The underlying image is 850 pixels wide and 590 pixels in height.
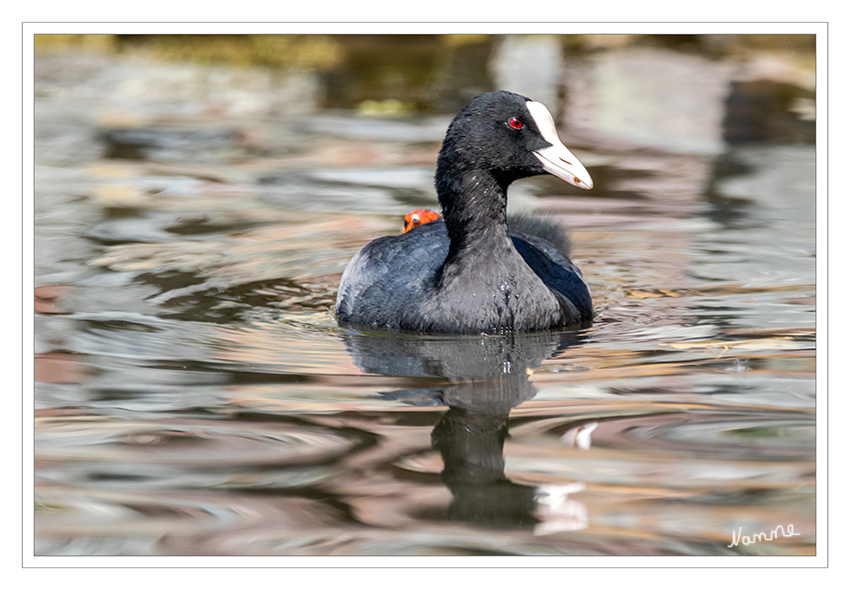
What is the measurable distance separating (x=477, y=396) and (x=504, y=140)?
162 cm

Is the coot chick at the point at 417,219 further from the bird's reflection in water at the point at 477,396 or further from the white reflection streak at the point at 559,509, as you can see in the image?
the white reflection streak at the point at 559,509

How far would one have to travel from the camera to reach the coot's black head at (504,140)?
5.67 m

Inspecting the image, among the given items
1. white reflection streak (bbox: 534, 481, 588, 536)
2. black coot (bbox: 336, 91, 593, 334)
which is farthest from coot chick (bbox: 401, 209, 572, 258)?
white reflection streak (bbox: 534, 481, 588, 536)

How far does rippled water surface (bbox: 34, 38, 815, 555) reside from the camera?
3584 mm

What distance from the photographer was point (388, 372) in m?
5.05

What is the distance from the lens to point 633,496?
369 centimetres

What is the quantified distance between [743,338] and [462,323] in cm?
143

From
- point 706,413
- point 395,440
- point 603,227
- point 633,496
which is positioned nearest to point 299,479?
point 395,440

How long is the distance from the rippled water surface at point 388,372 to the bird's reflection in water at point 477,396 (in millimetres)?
16

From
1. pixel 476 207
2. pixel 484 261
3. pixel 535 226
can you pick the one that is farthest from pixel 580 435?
pixel 535 226

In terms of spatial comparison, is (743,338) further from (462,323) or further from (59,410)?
(59,410)
